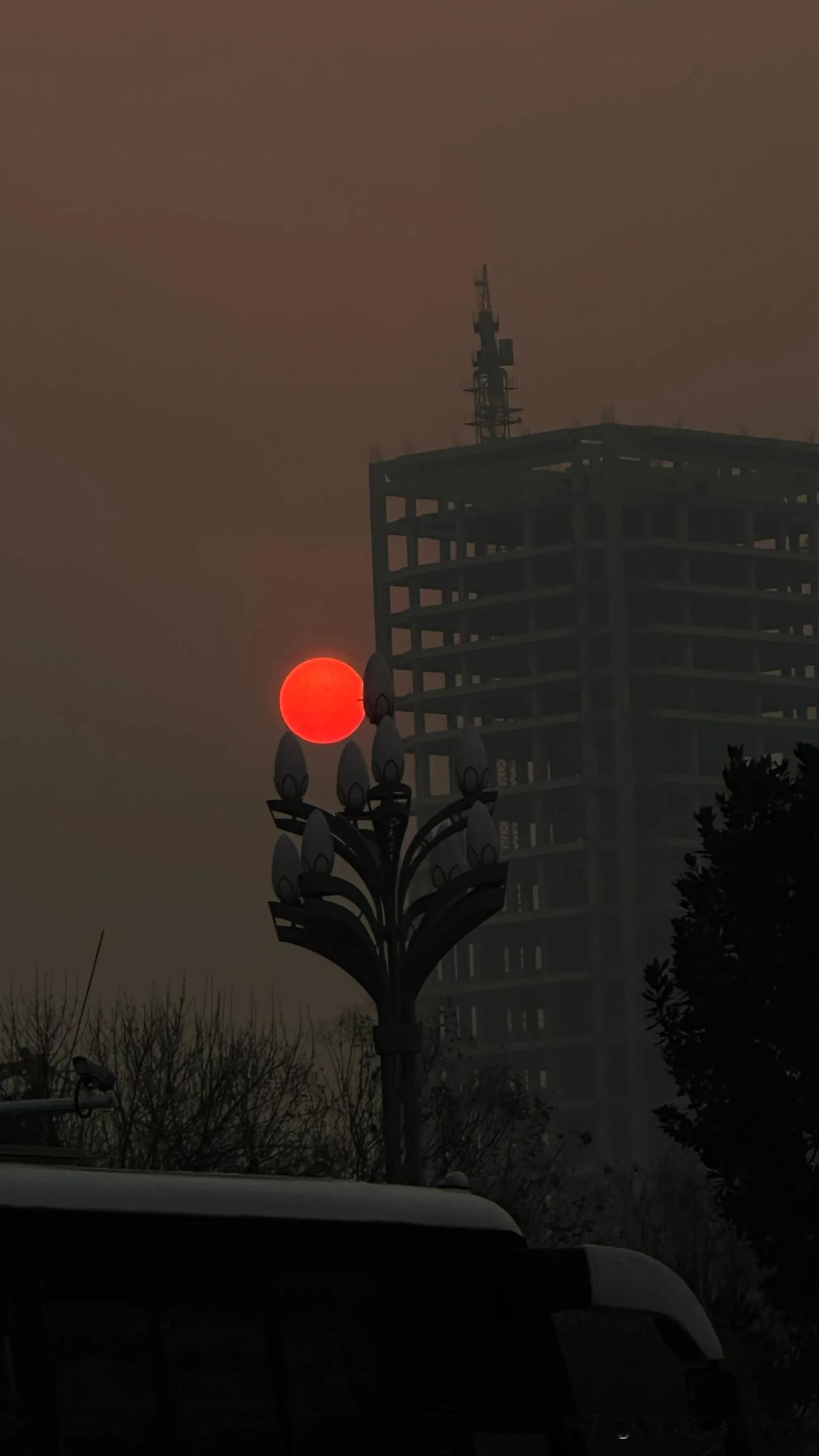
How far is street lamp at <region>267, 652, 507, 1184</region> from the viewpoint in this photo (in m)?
22.5

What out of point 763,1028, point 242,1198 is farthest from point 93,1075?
point 763,1028

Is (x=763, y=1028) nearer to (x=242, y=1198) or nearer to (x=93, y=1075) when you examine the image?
(x=242, y=1198)

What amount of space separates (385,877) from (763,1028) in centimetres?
365

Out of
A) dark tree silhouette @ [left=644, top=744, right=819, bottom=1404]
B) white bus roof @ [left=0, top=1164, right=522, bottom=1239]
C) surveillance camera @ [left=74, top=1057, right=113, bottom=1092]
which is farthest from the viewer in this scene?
dark tree silhouette @ [left=644, top=744, right=819, bottom=1404]

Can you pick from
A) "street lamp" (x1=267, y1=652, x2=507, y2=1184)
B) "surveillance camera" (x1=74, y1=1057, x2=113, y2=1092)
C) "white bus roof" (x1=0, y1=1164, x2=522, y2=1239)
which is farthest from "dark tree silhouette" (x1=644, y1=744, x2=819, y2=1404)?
"surveillance camera" (x1=74, y1=1057, x2=113, y2=1092)

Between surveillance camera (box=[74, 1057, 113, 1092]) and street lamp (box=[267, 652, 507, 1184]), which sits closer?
surveillance camera (box=[74, 1057, 113, 1092])

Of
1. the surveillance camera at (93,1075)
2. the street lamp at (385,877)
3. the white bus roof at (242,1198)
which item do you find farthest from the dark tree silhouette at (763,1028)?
the surveillance camera at (93,1075)

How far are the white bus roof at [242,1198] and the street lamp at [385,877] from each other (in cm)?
1443

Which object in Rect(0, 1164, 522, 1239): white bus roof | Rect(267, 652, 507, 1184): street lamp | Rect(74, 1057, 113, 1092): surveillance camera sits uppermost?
Rect(267, 652, 507, 1184): street lamp

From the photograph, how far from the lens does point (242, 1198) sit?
23.1 ft

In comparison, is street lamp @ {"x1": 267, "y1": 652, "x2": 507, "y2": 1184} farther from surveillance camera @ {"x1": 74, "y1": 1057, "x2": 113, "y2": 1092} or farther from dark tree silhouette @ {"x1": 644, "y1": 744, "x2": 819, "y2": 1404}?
surveillance camera @ {"x1": 74, "y1": 1057, "x2": 113, "y2": 1092}

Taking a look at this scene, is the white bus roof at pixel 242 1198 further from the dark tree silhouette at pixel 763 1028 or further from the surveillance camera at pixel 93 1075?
the dark tree silhouette at pixel 763 1028

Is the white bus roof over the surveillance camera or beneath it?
beneath

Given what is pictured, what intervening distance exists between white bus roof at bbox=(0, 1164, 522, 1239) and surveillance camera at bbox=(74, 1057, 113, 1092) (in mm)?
260
